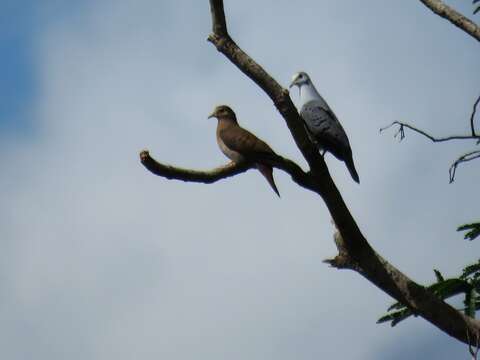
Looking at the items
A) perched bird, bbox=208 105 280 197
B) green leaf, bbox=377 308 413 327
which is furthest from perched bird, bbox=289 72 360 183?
green leaf, bbox=377 308 413 327

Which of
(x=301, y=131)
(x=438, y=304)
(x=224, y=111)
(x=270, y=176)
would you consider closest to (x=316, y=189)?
(x=301, y=131)

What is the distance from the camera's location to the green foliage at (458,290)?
18.8 ft

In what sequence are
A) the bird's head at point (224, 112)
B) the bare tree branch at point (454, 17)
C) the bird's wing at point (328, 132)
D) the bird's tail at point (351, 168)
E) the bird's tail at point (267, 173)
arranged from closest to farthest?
the bird's tail at point (267, 173), the bare tree branch at point (454, 17), the bird's head at point (224, 112), the bird's wing at point (328, 132), the bird's tail at point (351, 168)

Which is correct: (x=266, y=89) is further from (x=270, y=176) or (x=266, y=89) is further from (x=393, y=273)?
(x=393, y=273)

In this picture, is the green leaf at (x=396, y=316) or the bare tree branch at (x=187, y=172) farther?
the green leaf at (x=396, y=316)

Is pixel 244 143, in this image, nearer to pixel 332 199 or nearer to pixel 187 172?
pixel 187 172

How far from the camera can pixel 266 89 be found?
4.89 meters

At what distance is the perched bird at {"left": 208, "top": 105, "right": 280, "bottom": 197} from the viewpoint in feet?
18.3

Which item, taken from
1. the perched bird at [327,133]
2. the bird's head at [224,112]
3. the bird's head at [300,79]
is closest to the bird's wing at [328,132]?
the perched bird at [327,133]

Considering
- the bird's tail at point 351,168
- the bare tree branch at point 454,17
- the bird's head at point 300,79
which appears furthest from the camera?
the bird's head at point 300,79

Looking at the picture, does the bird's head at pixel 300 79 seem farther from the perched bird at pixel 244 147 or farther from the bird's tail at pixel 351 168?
the perched bird at pixel 244 147

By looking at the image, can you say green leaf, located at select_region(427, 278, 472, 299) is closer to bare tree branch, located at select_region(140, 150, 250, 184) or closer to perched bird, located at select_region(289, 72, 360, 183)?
bare tree branch, located at select_region(140, 150, 250, 184)

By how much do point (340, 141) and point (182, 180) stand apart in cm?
263

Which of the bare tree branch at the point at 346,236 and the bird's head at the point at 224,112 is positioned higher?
the bird's head at the point at 224,112
